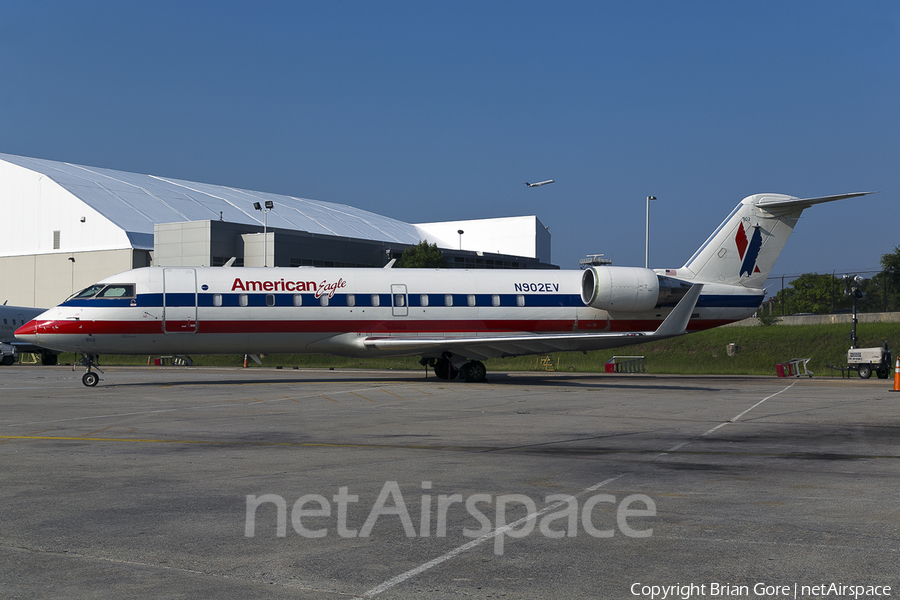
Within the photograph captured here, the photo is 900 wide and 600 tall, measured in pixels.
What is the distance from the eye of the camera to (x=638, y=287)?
2914 cm

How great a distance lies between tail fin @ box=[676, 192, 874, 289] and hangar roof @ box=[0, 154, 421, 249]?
47694 mm

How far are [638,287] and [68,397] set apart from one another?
1797 centimetres

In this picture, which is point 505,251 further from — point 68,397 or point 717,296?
point 68,397

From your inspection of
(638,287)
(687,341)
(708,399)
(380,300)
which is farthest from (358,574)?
(687,341)

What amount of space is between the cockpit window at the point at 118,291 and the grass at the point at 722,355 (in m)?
19.2

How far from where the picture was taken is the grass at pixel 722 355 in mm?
44094

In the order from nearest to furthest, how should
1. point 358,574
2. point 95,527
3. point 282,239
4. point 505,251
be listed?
point 358,574, point 95,527, point 282,239, point 505,251

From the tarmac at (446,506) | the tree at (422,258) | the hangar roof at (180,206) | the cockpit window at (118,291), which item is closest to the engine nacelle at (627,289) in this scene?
the tarmac at (446,506)

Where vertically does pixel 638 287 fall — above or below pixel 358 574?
above

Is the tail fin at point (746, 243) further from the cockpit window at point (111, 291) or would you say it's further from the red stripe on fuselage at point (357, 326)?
the cockpit window at point (111, 291)

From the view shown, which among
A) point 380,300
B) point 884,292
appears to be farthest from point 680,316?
point 884,292

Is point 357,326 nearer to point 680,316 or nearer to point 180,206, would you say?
point 680,316

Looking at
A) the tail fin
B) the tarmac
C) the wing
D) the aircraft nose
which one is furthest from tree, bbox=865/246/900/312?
the aircraft nose

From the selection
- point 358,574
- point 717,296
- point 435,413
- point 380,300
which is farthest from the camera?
point 717,296
